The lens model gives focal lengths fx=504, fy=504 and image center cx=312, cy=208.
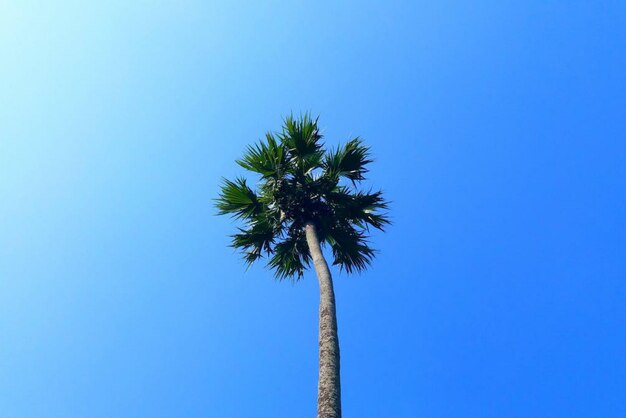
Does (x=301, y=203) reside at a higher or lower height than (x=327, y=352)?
higher

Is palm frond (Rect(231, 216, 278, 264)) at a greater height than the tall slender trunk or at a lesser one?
greater

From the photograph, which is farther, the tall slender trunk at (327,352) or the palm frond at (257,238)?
the palm frond at (257,238)

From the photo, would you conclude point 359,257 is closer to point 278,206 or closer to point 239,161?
point 278,206

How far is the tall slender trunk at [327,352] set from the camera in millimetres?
7020

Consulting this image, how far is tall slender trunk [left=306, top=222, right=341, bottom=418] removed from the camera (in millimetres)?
7020

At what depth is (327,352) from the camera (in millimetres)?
8031

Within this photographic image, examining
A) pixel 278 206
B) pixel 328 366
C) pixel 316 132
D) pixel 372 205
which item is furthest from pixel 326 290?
pixel 316 132

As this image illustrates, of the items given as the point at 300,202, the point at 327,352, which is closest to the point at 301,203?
the point at 300,202

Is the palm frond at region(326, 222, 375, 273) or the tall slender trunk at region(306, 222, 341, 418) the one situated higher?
the palm frond at region(326, 222, 375, 273)

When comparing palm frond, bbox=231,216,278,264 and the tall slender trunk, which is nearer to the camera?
the tall slender trunk

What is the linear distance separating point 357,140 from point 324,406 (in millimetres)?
8698

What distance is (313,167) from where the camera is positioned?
1348 centimetres

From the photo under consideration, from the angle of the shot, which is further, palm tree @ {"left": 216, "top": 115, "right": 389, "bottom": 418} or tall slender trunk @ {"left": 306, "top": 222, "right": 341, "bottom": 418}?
palm tree @ {"left": 216, "top": 115, "right": 389, "bottom": 418}

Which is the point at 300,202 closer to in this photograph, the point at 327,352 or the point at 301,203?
the point at 301,203
